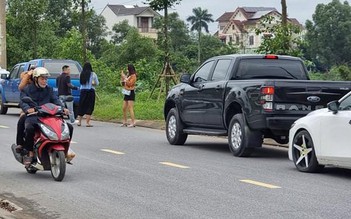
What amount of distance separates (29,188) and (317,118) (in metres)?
4.33

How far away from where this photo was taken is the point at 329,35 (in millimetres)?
70062

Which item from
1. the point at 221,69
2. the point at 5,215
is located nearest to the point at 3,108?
the point at 221,69

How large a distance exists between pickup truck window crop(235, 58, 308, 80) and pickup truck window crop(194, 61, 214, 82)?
39.5 inches

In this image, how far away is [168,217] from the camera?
9.63 m

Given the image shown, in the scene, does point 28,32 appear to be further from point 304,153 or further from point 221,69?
point 304,153

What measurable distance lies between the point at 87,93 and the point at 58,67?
3.87 m

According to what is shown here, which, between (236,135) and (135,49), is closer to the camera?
(236,135)

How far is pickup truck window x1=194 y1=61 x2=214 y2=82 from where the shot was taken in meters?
17.8

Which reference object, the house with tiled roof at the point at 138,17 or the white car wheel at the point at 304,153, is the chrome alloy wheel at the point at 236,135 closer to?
the white car wheel at the point at 304,153

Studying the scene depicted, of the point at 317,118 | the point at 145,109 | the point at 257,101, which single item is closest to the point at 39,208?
the point at 317,118

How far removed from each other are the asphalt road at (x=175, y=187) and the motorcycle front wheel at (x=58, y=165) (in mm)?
124

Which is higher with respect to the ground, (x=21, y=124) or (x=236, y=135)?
(x=21, y=124)

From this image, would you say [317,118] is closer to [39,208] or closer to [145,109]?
[39,208]

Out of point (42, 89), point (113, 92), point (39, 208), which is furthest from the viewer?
point (113, 92)
